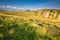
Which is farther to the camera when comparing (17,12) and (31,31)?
(17,12)

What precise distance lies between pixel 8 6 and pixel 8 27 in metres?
0.92

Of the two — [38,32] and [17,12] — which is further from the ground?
[17,12]

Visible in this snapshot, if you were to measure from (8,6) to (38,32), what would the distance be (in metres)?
1.65

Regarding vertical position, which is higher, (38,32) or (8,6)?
(8,6)

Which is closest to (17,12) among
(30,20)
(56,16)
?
(30,20)

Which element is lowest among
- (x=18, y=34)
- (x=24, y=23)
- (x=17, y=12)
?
(x=18, y=34)

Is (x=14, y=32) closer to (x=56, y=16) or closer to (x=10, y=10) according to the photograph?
(x=10, y=10)

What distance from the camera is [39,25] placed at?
4.68 meters

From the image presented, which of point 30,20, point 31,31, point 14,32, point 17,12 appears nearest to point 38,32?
point 31,31

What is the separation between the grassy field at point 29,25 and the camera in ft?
14.4

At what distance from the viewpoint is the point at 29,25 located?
471cm

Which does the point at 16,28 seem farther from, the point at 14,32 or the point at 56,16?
the point at 56,16

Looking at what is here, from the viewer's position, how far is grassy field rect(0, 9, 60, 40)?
14.4 feet

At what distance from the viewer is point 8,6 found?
4.99 meters
